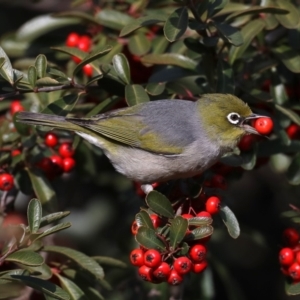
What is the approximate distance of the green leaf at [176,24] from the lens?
15.0ft

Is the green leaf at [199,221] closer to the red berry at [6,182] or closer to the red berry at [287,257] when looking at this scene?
the red berry at [287,257]

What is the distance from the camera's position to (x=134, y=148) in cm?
527

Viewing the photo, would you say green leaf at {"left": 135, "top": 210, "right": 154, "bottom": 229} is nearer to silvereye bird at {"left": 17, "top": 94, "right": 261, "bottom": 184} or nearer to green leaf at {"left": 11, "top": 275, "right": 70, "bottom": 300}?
green leaf at {"left": 11, "top": 275, "right": 70, "bottom": 300}

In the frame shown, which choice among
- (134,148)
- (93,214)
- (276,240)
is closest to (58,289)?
(134,148)

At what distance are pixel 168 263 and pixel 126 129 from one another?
1.34 m

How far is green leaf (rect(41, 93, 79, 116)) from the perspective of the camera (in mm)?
4910

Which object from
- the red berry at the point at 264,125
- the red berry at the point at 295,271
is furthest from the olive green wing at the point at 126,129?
the red berry at the point at 295,271

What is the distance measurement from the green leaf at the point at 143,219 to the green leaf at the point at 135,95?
981 mm

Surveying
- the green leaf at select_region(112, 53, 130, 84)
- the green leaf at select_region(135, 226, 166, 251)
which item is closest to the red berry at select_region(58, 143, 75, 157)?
the green leaf at select_region(112, 53, 130, 84)

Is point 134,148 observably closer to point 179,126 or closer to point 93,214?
point 179,126

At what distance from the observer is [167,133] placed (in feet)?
17.1

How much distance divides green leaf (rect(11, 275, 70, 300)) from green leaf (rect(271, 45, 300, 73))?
235 centimetres

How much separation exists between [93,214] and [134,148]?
7.40 ft

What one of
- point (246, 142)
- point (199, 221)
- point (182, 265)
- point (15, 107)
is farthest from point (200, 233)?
point (15, 107)
